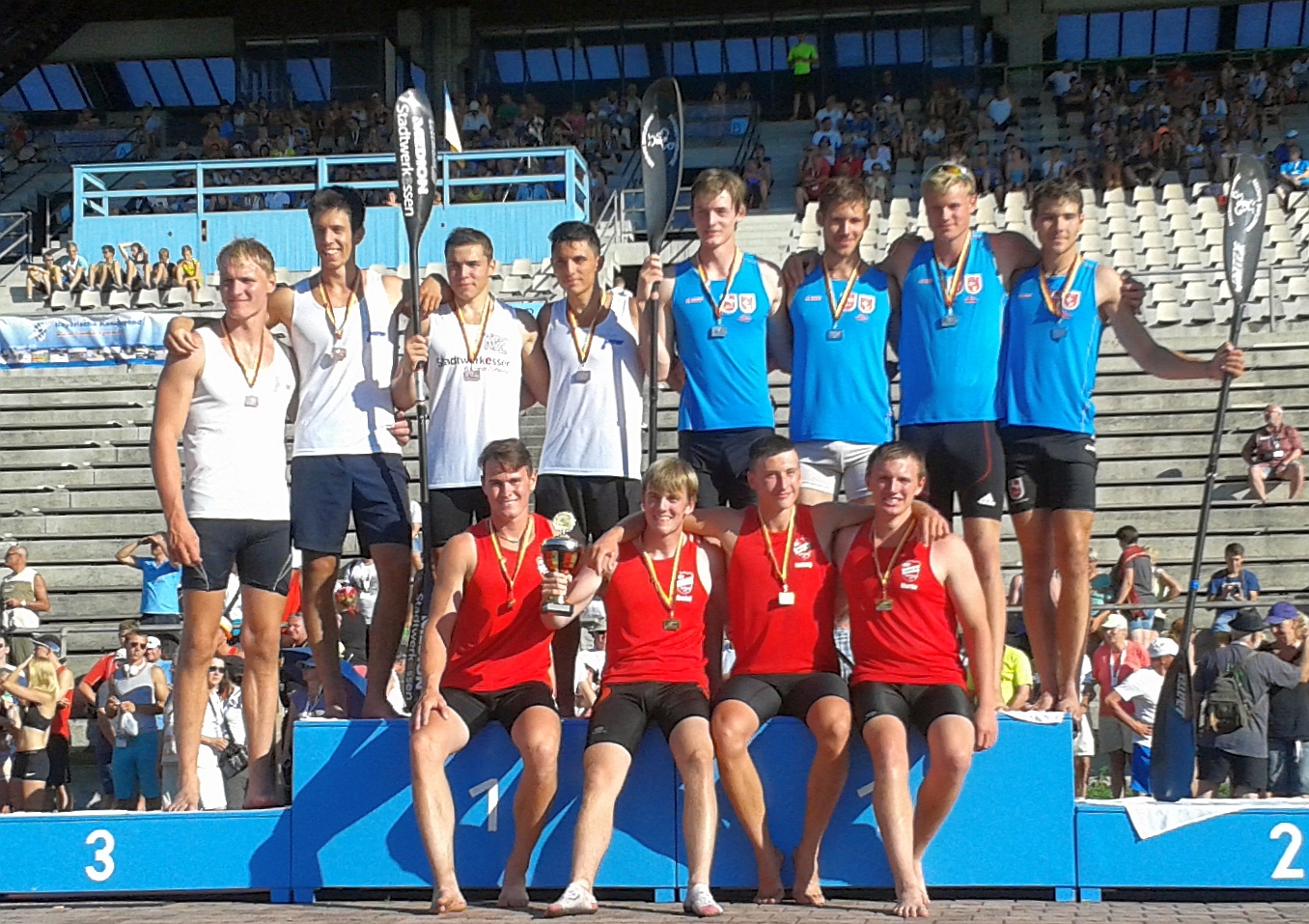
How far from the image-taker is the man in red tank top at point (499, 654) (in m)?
5.87

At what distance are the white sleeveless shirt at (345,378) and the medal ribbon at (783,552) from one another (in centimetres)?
151

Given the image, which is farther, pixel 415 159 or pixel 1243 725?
pixel 1243 725

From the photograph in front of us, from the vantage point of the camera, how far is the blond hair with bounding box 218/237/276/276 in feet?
20.8

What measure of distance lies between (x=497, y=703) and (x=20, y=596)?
842cm

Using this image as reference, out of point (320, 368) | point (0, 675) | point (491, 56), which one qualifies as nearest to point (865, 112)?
point (491, 56)

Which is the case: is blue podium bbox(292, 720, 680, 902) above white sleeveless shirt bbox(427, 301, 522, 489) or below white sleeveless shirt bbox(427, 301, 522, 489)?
below

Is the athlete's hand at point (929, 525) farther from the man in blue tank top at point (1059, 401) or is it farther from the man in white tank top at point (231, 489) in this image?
the man in white tank top at point (231, 489)

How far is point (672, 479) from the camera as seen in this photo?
19.5 ft

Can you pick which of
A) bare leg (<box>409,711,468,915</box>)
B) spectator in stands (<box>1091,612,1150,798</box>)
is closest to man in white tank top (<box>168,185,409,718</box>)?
bare leg (<box>409,711,468,915</box>)

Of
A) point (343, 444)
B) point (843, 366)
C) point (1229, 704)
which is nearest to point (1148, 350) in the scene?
point (843, 366)

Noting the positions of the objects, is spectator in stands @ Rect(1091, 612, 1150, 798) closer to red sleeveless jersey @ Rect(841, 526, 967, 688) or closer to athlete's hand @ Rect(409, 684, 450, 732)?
red sleeveless jersey @ Rect(841, 526, 967, 688)

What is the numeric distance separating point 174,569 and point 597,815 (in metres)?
7.51

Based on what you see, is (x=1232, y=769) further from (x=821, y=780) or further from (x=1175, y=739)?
(x=821, y=780)

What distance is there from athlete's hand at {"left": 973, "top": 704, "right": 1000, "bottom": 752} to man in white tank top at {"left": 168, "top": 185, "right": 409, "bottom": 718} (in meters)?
2.22
